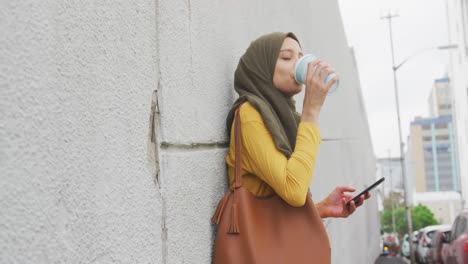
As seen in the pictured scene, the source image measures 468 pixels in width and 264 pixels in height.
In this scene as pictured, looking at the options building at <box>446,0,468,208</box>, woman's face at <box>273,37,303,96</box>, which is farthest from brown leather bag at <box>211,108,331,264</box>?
building at <box>446,0,468,208</box>

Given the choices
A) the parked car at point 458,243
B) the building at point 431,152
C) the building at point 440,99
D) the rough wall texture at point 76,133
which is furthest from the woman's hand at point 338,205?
the building at point 431,152

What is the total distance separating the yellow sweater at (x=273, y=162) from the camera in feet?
6.93

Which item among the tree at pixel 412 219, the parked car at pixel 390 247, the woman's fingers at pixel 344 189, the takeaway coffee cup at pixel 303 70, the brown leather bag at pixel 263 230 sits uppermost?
the takeaway coffee cup at pixel 303 70

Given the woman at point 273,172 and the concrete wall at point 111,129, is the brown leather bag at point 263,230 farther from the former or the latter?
the concrete wall at point 111,129

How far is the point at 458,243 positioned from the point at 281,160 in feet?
22.3

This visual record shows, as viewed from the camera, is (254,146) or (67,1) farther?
(254,146)

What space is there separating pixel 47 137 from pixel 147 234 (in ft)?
1.91

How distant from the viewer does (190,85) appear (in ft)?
7.15

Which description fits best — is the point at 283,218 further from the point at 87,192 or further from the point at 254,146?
the point at 87,192

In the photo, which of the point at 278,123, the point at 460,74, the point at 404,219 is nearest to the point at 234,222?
the point at 278,123

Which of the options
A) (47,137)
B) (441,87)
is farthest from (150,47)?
(441,87)

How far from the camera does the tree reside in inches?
3184

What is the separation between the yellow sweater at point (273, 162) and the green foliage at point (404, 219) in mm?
78652

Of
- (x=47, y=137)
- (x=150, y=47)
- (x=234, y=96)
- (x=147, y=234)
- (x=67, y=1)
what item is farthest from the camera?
(x=234, y=96)
